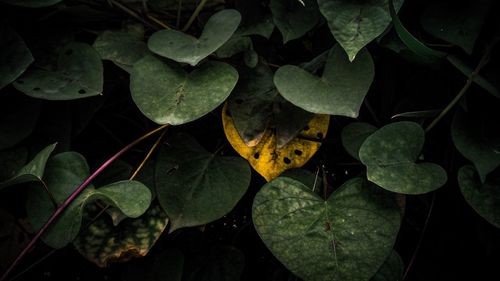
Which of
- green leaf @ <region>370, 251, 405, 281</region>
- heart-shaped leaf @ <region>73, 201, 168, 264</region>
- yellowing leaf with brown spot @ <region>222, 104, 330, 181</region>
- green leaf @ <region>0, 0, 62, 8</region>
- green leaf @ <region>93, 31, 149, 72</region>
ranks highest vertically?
green leaf @ <region>0, 0, 62, 8</region>

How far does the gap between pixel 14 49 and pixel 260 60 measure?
1.37ft

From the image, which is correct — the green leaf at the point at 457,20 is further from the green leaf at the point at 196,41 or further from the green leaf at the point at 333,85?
the green leaf at the point at 196,41

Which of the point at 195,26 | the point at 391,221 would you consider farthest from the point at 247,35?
the point at 391,221

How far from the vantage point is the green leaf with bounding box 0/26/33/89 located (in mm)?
680

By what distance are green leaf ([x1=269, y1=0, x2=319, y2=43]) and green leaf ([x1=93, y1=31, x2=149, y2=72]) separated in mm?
230

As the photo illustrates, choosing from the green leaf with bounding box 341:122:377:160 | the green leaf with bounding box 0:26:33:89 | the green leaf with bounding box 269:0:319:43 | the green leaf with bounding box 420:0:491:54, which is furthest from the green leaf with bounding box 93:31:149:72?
the green leaf with bounding box 420:0:491:54

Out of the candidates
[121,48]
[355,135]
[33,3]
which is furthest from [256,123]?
[33,3]

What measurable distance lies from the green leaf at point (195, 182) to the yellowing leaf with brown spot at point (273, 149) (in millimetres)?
24

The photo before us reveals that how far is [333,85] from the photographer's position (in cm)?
61

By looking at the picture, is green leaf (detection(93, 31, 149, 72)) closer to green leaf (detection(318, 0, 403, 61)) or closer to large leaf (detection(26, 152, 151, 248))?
large leaf (detection(26, 152, 151, 248))

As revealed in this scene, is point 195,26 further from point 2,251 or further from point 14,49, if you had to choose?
point 2,251

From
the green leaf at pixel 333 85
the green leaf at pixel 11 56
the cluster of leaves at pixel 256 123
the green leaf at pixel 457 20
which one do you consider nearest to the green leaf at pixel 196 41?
the cluster of leaves at pixel 256 123

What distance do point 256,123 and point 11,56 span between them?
427mm

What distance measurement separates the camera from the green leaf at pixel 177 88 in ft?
1.95
